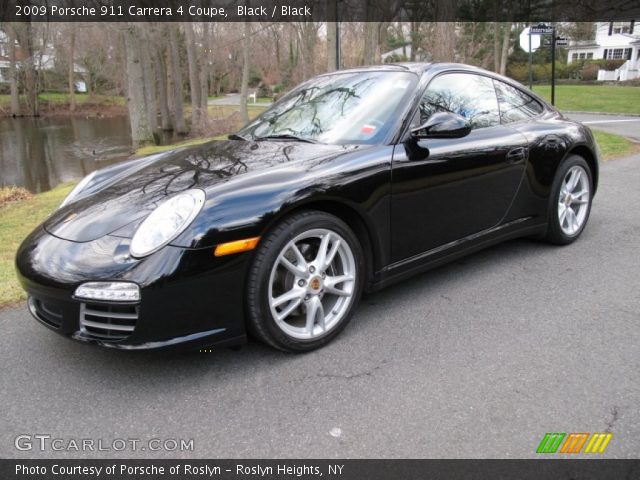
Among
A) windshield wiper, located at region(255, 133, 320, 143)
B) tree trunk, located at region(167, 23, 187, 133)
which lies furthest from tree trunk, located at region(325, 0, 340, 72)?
tree trunk, located at region(167, 23, 187, 133)

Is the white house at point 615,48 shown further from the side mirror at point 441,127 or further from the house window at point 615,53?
the side mirror at point 441,127

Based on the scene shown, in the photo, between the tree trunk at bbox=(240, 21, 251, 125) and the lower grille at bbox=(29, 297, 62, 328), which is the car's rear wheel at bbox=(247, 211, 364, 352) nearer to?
the lower grille at bbox=(29, 297, 62, 328)

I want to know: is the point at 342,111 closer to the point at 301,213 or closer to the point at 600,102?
the point at 301,213

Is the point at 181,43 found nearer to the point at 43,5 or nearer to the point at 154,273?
the point at 43,5

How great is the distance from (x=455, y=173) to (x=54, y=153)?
63.3 ft

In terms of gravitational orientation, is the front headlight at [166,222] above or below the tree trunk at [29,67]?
below

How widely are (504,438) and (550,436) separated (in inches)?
7.4

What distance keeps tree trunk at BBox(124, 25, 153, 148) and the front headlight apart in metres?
15.9

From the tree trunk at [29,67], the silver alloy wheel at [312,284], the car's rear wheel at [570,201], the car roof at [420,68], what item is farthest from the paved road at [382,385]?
the tree trunk at [29,67]

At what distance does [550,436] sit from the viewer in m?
2.12

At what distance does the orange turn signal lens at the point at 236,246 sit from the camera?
2387 mm

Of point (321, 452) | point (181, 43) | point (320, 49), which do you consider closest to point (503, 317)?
point (321, 452)

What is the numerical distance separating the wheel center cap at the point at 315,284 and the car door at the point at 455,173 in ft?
1.84
